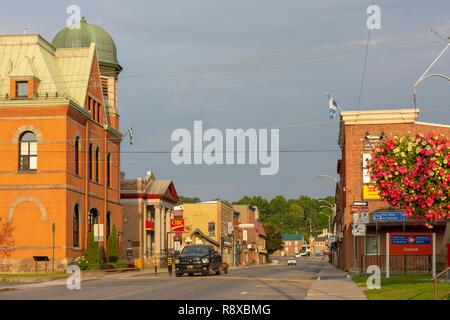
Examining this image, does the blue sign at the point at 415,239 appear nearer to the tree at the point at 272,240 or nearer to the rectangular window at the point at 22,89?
the rectangular window at the point at 22,89

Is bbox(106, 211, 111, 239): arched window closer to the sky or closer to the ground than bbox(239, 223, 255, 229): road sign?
closer to the sky

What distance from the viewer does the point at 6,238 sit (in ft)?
172

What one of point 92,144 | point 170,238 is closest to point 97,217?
point 92,144

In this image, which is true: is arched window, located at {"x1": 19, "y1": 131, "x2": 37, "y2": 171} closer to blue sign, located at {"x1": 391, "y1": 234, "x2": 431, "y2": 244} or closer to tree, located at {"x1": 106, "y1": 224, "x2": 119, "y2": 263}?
tree, located at {"x1": 106, "y1": 224, "x2": 119, "y2": 263}

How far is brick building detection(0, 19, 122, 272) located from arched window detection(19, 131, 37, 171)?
0.07 metres

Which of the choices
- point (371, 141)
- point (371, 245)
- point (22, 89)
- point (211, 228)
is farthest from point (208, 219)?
point (371, 141)

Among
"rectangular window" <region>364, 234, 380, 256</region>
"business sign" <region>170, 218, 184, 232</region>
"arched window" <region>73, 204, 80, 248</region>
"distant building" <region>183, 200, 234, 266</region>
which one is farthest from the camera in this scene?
"distant building" <region>183, 200, 234, 266</region>

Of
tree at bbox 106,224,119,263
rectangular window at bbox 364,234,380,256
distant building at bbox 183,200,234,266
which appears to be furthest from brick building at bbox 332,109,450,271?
distant building at bbox 183,200,234,266

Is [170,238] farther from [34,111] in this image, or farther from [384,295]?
[384,295]

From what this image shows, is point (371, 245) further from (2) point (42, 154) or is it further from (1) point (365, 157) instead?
(2) point (42, 154)

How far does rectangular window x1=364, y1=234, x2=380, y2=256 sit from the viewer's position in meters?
50.8

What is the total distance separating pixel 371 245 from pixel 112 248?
71.6ft

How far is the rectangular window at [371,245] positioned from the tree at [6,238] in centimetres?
2377

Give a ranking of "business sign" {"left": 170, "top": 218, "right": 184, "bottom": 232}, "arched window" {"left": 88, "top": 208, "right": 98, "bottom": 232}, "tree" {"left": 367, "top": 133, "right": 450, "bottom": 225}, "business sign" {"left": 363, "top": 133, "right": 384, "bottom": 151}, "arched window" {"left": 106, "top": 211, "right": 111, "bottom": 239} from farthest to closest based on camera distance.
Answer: "business sign" {"left": 170, "top": 218, "right": 184, "bottom": 232} < "arched window" {"left": 106, "top": 211, "right": 111, "bottom": 239} < "arched window" {"left": 88, "top": 208, "right": 98, "bottom": 232} < "business sign" {"left": 363, "top": 133, "right": 384, "bottom": 151} < "tree" {"left": 367, "top": 133, "right": 450, "bottom": 225}
